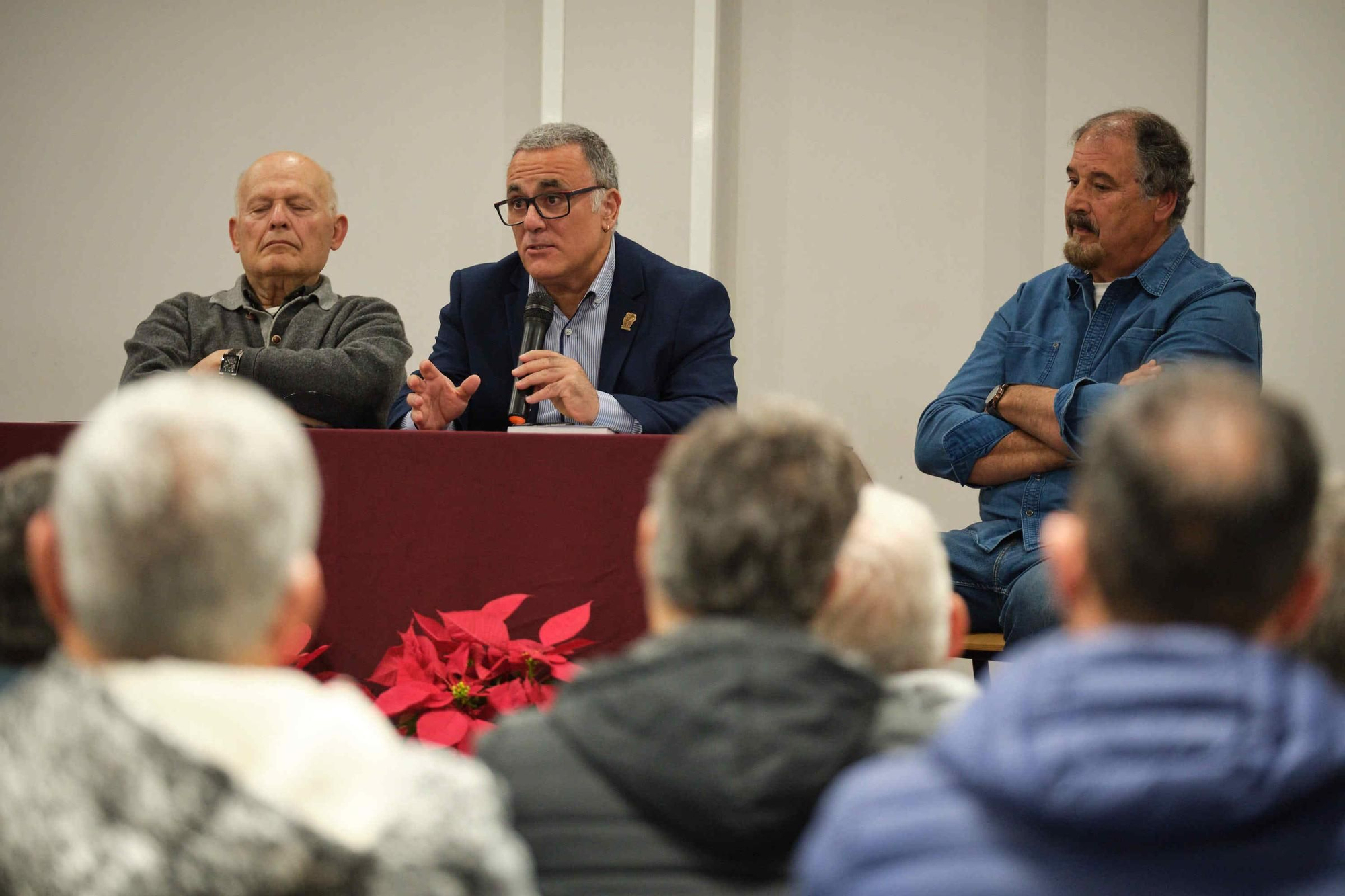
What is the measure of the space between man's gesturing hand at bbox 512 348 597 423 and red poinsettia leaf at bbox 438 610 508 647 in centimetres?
63

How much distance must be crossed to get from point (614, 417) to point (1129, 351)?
107 cm

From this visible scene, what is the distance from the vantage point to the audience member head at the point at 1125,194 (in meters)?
3.02

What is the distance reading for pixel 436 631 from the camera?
2.21 metres

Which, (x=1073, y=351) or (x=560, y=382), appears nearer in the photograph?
(x=560, y=382)

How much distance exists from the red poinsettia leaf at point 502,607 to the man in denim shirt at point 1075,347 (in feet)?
3.29

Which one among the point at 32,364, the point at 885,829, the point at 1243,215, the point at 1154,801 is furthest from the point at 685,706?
the point at 32,364

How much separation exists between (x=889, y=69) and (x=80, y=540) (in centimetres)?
395

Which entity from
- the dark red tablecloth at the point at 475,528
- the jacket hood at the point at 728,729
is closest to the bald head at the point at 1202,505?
the jacket hood at the point at 728,729

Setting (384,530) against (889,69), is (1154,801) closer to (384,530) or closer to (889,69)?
(384,530)

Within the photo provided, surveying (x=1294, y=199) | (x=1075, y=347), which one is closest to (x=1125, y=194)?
(x=1075, y=347)

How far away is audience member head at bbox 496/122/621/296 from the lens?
3.19 meters

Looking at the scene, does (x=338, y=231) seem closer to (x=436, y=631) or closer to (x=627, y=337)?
(x=627, y=337)

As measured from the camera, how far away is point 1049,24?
437 centimetres

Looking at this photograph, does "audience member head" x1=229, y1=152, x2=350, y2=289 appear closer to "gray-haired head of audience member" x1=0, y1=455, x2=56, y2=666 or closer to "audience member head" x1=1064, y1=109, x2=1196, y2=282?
"audience member head" x1=1064, y1=109, x2=1196, y2=282
